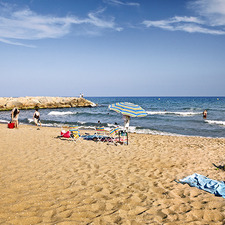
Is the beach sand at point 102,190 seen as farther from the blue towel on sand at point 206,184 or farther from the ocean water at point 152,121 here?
the ocean water at point 152,121

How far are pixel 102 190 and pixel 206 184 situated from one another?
2793 millimetres

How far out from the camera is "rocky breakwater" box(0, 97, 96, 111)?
1522 inches

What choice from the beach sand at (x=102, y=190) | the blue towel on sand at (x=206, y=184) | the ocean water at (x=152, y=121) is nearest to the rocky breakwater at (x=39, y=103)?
the ocean water at (x=152, y=121)

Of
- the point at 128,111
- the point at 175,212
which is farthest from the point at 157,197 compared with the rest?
the point at 128,111

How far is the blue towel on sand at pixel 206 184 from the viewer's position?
4563mm

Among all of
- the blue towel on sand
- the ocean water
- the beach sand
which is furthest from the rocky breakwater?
the blue towel on sand

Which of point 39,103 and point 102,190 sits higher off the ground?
point 39,103

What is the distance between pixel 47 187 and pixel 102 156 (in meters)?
3.19

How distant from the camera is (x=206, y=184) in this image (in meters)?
4.92

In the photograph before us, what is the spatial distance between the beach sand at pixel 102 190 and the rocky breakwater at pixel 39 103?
35.6 m

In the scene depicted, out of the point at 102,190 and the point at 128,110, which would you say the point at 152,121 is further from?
the point at 102,190

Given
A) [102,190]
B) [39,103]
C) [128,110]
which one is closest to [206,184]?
[102,190]

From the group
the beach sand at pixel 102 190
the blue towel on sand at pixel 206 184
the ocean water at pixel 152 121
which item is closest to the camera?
the beach sand at pixel 102 190

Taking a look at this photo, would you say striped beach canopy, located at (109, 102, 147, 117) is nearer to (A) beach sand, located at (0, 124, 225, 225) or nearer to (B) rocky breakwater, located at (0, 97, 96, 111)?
(A) beach sand, located at (0, 124, 225, 225)
